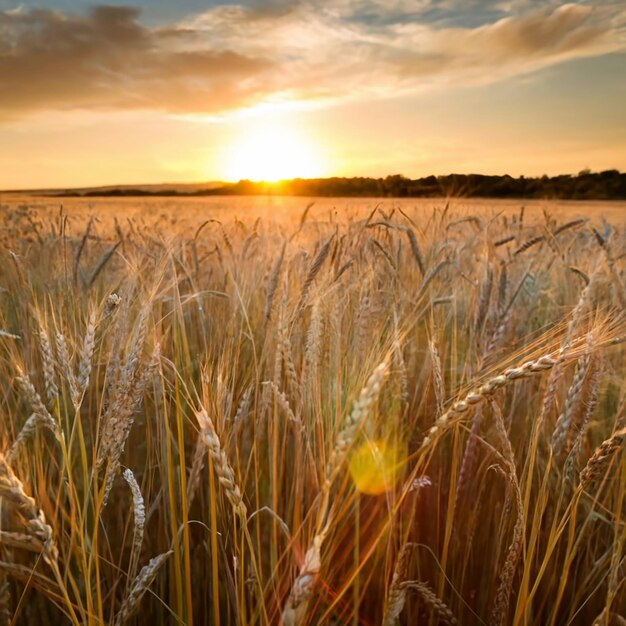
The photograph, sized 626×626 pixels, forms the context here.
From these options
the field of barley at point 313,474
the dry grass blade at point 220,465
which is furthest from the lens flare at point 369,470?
the dry grass blade at point 220,465

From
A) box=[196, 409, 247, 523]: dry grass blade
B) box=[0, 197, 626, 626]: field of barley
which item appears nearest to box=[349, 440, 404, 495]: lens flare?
box=[0, 197, 626, 626]: field of barley

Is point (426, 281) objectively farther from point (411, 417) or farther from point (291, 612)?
point (291, 612)

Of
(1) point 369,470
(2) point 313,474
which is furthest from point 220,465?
(1) point 369,470

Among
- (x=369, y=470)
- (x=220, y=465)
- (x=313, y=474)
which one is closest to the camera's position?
(x=220, y=465)

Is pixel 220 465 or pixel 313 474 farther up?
pixel 220 465

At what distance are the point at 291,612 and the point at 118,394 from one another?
402 millimetres

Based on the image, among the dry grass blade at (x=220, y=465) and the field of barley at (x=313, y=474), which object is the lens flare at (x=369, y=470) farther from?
the dry grass blade at (x=220, y=465)

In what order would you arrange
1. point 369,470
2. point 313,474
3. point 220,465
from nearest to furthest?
point 220,465, point 313,474, point 369,470

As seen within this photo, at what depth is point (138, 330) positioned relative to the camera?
0.88 metres

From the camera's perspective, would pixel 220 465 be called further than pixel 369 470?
No

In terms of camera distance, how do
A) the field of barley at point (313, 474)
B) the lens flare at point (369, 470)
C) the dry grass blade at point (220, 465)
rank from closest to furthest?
the dry grass blade at point (220, 465) → the field of barley at point (313, 474) → the lens flare at point (369, 470)

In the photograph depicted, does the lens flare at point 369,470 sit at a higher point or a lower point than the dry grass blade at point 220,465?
lower

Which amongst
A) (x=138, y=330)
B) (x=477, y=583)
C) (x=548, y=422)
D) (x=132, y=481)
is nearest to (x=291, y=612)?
(x=132, y=481)

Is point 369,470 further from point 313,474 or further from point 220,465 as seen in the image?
point 220,465
